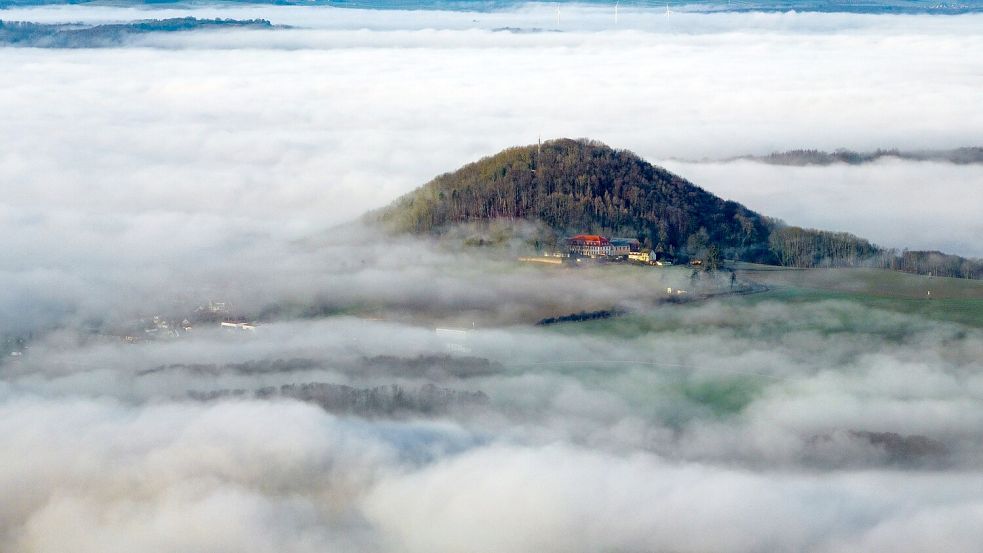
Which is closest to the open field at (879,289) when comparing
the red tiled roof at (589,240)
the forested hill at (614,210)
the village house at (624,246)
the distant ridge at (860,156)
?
the forested hill at (614,210)

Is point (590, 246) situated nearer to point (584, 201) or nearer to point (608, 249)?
point (608, 249)

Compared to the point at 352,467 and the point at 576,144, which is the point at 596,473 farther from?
the point at 576,144

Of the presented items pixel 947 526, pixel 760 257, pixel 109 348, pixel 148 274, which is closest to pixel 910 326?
pixel 760 257

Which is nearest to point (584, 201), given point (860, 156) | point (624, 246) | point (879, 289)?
point (624, 246)

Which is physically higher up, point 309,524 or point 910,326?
point 910,326

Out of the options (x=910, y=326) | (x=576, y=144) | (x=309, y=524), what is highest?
(x=576, y=144)

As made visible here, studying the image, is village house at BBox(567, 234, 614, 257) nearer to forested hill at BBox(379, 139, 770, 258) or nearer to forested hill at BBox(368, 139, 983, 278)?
forested hill at BBox(368, 139, 983, 278)

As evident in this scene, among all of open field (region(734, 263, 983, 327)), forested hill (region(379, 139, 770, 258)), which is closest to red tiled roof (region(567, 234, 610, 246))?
forested hill (region(379, 139, 770, 258))

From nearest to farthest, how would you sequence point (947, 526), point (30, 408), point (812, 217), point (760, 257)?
point (947, 526) → point (30, 408) → point (760, 257) → point (812, 217)
